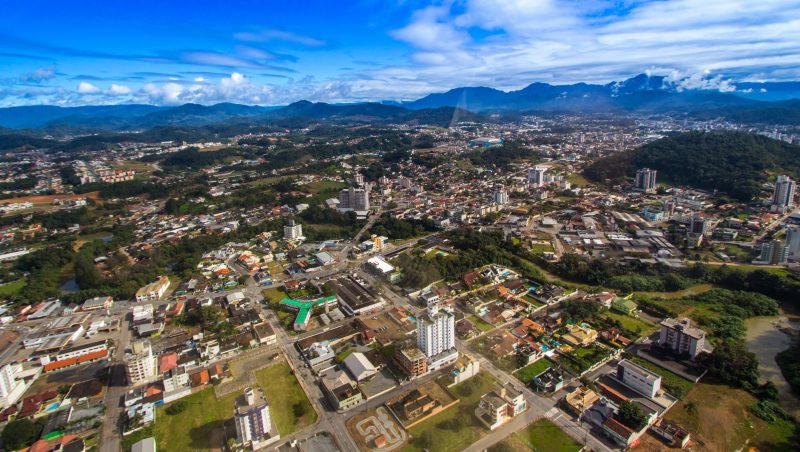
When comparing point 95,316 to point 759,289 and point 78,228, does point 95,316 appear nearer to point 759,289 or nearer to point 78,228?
point 78,228

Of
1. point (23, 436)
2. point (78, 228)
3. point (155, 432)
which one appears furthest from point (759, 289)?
point (78, 228)

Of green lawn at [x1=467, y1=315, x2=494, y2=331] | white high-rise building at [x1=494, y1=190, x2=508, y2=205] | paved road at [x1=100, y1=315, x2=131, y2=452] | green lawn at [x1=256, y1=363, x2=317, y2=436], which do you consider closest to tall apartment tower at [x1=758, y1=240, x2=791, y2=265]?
green lawn at [x1=467, y1=315, x2=494, y2=331]

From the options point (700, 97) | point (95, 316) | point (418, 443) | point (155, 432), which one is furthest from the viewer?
point (700, 97)

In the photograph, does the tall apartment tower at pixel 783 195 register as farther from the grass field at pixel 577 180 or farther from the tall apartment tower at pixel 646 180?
the grass field at pixel 577 180

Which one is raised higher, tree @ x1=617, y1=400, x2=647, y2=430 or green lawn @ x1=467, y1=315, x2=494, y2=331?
tree @ x1=617, y1=400, x2=647, y2=430

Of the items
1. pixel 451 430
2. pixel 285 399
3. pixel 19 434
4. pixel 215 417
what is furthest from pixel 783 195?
pixel 19 434

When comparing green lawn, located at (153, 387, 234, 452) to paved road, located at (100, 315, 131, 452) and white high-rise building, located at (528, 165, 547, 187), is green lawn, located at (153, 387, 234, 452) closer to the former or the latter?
paved road, located at (100, 315, 131, 452)
